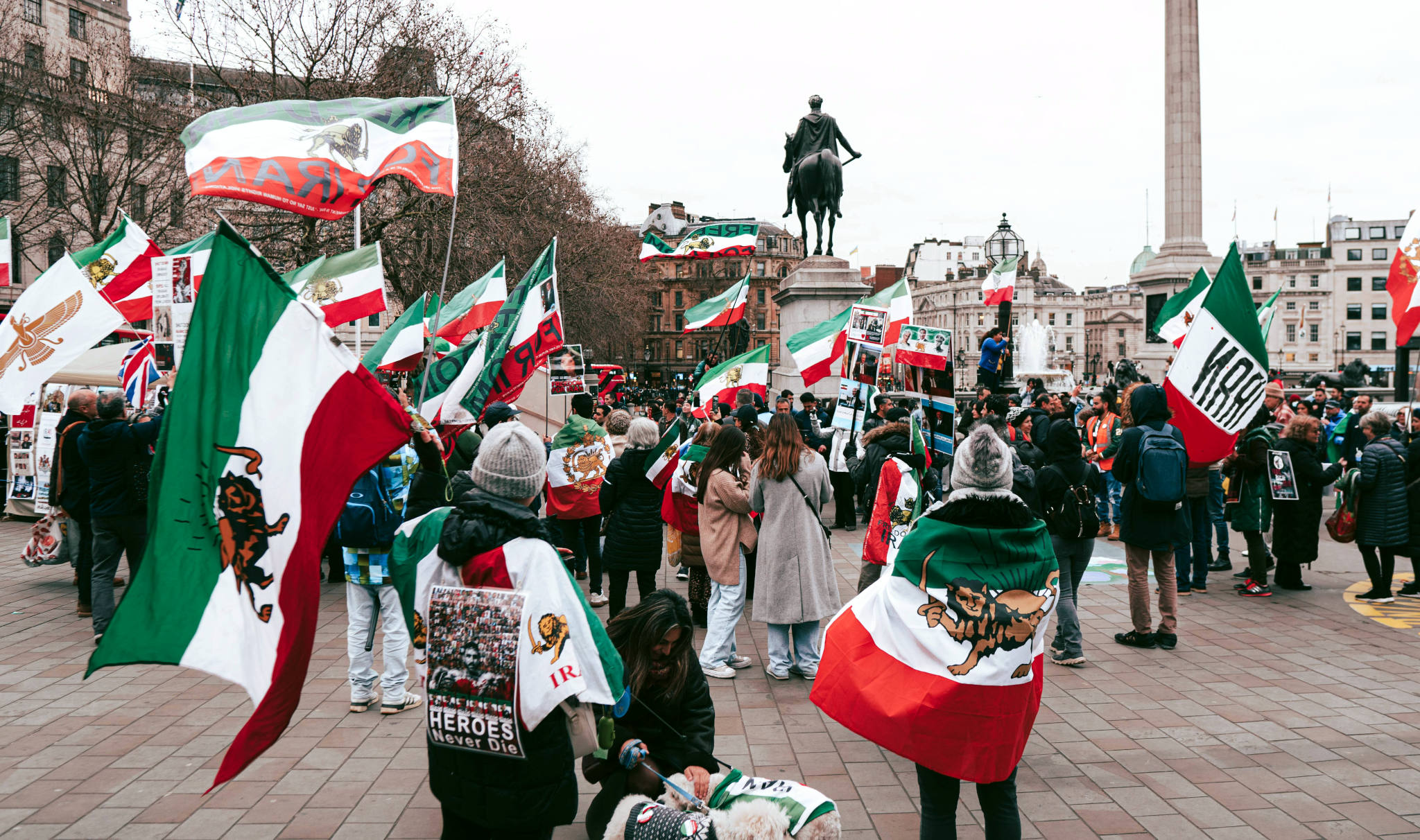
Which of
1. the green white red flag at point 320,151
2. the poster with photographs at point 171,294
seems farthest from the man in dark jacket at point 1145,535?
the poster with photographs at point 171,294

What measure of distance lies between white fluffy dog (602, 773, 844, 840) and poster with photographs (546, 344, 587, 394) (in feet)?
20.2

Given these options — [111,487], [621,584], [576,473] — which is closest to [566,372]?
[576,473]

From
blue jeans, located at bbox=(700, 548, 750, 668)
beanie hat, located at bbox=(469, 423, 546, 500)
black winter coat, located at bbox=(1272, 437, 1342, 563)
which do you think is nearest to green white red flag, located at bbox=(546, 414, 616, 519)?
blue jeans, located at bbox=(700, 548, 750, 668)

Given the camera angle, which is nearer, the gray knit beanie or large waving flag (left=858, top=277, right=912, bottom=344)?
the gray knit beanie

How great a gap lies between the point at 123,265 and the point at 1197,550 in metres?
12.0

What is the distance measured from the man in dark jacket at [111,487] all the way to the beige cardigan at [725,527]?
4491 mm

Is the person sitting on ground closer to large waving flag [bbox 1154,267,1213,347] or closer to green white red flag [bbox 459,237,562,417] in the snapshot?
→ green white red flag [bbox 459,237,562,417]

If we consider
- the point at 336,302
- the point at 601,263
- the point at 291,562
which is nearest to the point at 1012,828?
the point at 291,562

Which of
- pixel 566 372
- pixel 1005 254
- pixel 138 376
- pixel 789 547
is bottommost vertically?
pixel 789 547

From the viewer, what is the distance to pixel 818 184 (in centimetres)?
2020

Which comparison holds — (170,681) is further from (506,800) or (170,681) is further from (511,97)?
(511,97)

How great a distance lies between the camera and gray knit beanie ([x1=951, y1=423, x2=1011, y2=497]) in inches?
141

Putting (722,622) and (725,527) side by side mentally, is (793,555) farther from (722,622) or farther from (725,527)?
(722,622)

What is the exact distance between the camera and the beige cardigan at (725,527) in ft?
22.2
